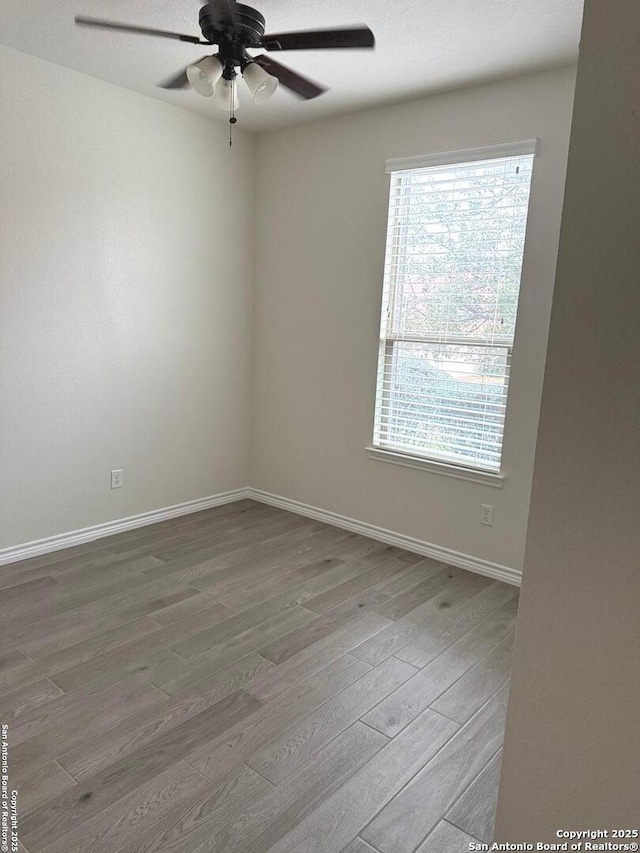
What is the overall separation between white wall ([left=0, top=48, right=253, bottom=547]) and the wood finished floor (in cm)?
62

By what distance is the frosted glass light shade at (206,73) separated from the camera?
89.8 inches

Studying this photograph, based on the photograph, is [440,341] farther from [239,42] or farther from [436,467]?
[239,42]

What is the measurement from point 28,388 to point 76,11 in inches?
72.6

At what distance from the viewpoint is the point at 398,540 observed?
3.79m

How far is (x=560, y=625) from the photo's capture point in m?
1.21

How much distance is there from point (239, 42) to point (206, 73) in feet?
0.56

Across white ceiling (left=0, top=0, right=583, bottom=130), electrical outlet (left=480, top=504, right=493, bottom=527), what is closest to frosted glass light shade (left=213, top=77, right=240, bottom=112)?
white ceiling (left=0, top=0, right=583, bottom=130)

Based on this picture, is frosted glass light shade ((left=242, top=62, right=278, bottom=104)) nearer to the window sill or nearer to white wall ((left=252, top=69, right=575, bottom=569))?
white wall ((left=252, top=69, right=575, bottom=569))

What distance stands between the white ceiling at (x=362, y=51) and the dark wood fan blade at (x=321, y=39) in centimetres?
33

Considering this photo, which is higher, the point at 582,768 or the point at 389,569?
the point at 582,768

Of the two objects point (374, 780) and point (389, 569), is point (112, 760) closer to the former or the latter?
point (374, 780)

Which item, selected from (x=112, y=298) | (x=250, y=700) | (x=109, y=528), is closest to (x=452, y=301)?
(x=112, y=298)

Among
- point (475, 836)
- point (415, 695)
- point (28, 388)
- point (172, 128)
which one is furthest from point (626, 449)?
point (172, 128)

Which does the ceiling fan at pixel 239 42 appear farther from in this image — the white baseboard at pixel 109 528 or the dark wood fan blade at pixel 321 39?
the white baseboard at pixel 109 528
